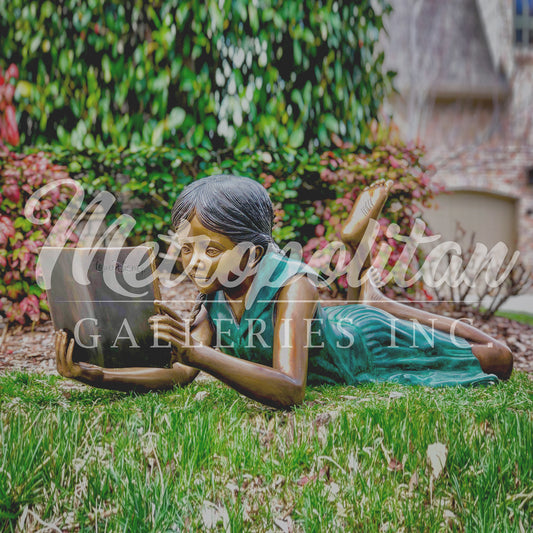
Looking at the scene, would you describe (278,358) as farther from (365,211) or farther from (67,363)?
(365,211)

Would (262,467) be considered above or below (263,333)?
below

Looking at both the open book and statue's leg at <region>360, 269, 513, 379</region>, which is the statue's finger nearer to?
the open book

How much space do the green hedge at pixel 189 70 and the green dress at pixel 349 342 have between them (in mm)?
2183

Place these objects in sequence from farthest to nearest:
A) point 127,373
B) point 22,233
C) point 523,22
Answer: point 523,22, point 22,233, point 127,373

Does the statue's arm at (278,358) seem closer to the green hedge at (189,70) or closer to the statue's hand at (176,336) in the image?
the statue's hand at (176,336)

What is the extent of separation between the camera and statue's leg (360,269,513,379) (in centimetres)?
254

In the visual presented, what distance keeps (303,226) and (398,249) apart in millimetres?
810

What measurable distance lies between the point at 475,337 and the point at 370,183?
1.82 m

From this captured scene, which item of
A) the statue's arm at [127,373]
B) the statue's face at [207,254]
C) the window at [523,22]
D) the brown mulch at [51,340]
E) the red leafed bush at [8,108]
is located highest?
the window at [523,22]

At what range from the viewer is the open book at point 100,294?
6.37 feet

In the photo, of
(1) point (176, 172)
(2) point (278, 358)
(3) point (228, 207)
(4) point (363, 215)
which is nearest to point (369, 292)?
(4) point (363, 215)

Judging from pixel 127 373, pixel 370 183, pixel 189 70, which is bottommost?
pixel 127 373

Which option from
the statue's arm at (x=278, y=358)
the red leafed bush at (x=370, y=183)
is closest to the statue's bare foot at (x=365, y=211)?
the statue's arm at (x=278, y=358)

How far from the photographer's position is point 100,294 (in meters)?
2.00
